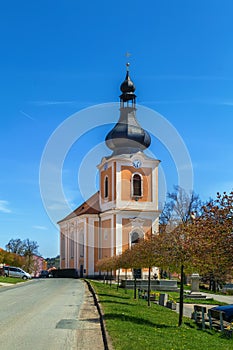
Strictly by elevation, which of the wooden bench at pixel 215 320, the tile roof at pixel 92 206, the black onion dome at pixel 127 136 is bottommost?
the wooden bench at pixel 215 320

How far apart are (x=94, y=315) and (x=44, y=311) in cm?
216

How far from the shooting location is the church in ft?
213

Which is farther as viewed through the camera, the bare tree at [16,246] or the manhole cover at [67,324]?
the bare tree at [16,246]

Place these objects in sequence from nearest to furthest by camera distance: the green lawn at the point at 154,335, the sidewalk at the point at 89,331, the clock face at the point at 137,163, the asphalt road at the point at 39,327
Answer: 1. the green lawn at the point at 154,335
2. the asphalt road at the point at 39,327
3. the sidewalk at the point at 89,331
4. the clock face at the point at 137,163

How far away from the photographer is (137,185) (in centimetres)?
6688

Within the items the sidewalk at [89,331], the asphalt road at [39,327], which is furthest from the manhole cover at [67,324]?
the sidewalk at [89,331]

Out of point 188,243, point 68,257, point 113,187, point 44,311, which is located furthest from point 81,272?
point 188,243

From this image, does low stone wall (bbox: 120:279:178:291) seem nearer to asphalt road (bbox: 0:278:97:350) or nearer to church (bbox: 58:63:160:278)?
church (bbox: 58:63:160:278)

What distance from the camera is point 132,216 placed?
6512 centimetres

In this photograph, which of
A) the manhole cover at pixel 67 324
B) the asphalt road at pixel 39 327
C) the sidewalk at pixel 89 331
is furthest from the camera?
the manhole cover at pixel 67 324

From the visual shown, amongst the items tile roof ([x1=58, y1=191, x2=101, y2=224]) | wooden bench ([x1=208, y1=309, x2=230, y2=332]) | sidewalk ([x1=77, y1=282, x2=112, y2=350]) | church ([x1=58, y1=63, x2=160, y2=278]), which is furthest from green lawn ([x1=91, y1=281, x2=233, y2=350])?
tile roof ([x1=58, y1=191, x2=101, y2=224])

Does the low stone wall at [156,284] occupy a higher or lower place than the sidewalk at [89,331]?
lower

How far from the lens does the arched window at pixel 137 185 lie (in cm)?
6656

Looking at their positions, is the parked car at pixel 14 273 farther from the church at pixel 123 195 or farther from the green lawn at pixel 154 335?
the green lawn at pixel 154 335
